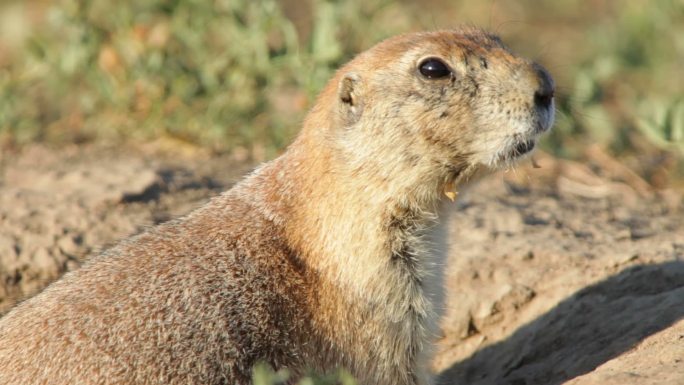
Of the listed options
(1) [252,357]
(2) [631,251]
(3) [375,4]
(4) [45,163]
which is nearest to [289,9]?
(3) [375,4]

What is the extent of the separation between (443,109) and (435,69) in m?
0.19

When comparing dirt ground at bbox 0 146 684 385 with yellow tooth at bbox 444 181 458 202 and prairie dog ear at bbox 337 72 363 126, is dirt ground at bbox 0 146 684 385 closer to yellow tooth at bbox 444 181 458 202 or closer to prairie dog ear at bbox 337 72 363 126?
yellow tooth at bbox 444 181 458 202

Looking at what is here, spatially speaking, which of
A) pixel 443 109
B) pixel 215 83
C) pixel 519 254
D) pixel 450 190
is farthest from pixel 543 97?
pixel 215 83

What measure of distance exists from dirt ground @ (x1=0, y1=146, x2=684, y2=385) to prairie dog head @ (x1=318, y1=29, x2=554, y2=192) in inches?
13.2

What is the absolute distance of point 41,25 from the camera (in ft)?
35.2

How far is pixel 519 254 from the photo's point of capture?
563 centimetres

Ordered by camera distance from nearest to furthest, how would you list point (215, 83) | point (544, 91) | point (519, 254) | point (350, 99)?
point (544, 91) < point (350, 99) < point (519, 254) < point (215, 83)

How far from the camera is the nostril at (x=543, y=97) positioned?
430cm

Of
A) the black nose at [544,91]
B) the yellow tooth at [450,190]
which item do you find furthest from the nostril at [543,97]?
the yellow tooth at [450,190]

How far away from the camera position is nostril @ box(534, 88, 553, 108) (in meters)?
4.30

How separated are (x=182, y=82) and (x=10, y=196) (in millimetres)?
1779

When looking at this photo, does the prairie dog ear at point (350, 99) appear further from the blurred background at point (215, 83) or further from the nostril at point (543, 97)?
the blurred background at point (215, 83)

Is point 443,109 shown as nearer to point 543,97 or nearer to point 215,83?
point 543,97

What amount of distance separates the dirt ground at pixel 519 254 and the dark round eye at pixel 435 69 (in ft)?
1.80
